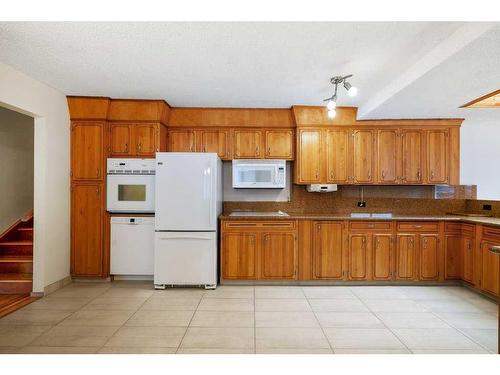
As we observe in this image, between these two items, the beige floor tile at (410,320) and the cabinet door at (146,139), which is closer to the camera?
the beige floor tile at (410,320)

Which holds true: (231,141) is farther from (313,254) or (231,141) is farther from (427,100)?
(427,100)

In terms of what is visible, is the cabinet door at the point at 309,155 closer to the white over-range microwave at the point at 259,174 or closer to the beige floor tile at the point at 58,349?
the white over-range microwave at the point at 259,174

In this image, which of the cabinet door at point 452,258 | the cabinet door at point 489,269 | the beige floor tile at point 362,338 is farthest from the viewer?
the cabinet door at point 452,258

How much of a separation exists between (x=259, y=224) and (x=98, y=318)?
2124 millimetres

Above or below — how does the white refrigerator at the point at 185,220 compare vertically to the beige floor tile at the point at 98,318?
above

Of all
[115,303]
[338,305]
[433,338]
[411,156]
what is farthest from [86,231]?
[411,156]

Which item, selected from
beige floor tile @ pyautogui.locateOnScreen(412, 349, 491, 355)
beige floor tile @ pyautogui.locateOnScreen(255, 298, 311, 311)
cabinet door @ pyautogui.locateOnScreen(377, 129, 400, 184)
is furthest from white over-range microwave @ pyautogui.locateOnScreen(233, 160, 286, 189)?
beige floor tile @ pyautogui.locateOnScreen(412, 349, 491, 355)

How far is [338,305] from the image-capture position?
3.47m

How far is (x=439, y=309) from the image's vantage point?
3350 millimetres

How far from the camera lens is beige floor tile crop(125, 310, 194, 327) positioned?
2951 millimetres

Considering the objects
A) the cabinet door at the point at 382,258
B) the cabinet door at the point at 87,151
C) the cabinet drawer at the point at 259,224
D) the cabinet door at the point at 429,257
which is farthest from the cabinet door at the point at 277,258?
the cabinet door at the point at 87,151

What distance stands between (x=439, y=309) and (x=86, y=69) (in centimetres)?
449

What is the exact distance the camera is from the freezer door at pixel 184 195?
400cm

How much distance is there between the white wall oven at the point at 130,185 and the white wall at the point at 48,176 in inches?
23.2
